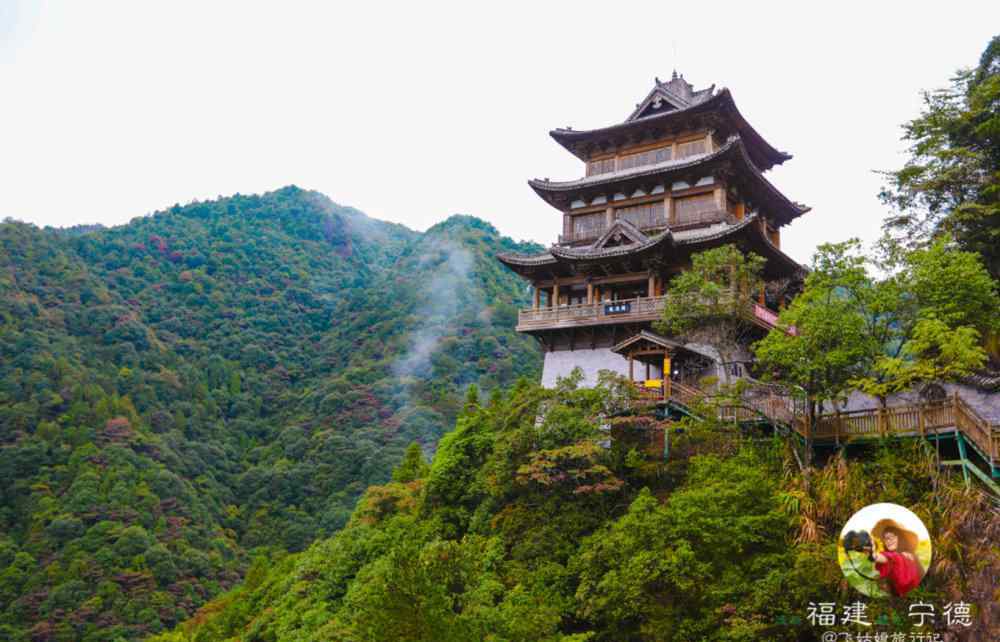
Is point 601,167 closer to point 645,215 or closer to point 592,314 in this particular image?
point 645,215

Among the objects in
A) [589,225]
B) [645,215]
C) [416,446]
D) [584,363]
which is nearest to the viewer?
[584,363]

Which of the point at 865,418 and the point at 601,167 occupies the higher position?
the point at 601,167

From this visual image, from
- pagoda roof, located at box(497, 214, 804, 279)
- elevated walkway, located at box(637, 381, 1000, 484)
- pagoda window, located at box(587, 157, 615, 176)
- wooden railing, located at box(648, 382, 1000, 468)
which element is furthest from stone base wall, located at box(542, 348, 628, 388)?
pagoda window, located at box(587, 157, 615, 176)

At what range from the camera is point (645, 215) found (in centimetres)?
2892

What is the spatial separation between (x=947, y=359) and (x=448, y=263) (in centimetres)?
7425

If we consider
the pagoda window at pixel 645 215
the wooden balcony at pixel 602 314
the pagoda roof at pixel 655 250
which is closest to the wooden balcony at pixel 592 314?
the wooden balcony at pixel 602 314

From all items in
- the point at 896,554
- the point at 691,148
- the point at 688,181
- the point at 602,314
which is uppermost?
the point at 691,148

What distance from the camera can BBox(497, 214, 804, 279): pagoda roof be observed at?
82.4 feet

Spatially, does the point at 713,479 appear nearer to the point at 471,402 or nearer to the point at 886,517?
the point at 886,517

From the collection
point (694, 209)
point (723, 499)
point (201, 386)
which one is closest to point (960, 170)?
point (694, 209)

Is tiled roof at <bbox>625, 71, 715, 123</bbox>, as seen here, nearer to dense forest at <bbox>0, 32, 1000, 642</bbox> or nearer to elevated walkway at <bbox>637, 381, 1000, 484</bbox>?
dense forest at <bbox>0, 32, 1000, 642</bbox>

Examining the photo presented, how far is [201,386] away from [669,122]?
54.7 metres

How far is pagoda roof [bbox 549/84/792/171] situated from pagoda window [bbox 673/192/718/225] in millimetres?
2779

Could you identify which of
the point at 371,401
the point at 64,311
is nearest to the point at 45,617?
the point at 371,401
